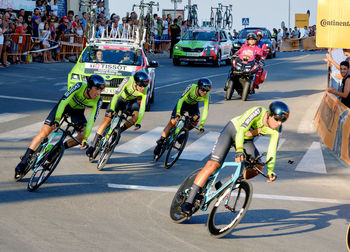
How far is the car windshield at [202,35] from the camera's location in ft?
108

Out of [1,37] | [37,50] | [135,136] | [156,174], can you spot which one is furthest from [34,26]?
[156,174]

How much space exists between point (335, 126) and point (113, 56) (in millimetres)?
6906

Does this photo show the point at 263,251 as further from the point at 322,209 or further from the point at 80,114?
the point at 80,114

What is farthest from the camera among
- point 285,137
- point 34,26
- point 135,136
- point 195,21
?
point 195,21

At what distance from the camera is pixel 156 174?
10.1 metres

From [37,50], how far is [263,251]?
22422 mm

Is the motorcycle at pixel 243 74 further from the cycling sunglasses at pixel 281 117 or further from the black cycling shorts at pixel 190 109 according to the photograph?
the cycling sunglasses at pixel 281 117

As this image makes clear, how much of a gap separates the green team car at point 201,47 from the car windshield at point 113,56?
46.6ft

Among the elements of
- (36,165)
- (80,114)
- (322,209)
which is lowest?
(322,209)

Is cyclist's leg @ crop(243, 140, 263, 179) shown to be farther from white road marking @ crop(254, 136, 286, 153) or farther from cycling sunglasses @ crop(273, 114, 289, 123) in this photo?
white road marking @ crop(254, 136, 286, 153)

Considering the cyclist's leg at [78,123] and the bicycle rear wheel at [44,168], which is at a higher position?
the cyclist's leg at [78,123]

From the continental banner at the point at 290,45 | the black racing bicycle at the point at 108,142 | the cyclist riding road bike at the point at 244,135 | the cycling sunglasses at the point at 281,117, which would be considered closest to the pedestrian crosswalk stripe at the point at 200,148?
the black racing bicycle at the point at 108,142

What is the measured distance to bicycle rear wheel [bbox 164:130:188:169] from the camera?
10.6 metres

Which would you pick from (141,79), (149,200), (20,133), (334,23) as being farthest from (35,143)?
(334,23)
